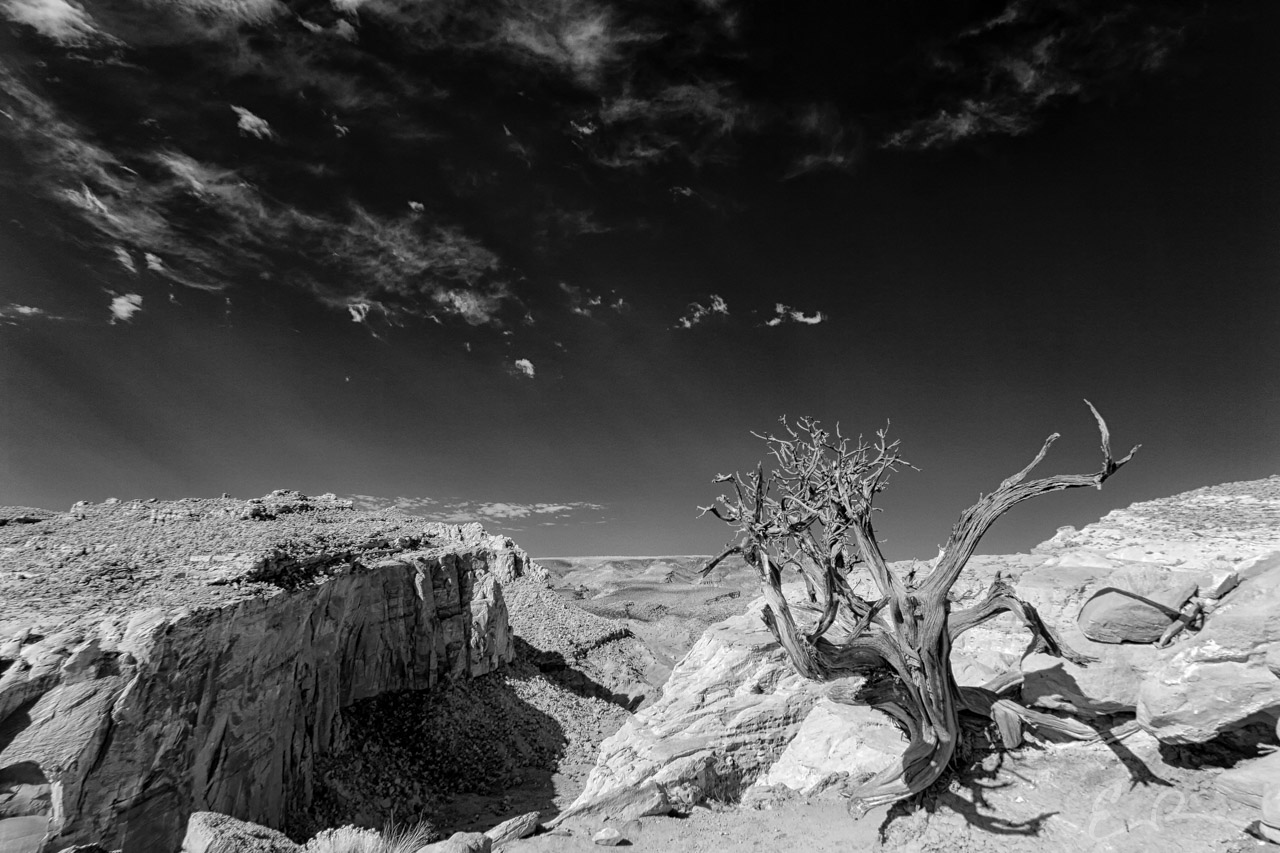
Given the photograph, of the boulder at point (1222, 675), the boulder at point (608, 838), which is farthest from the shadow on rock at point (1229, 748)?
the boulder at point (608, 838)

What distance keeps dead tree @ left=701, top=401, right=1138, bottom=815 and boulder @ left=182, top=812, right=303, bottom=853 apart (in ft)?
31.0

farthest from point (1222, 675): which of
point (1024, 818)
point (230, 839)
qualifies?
point (230, 839)

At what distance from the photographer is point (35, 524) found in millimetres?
22344

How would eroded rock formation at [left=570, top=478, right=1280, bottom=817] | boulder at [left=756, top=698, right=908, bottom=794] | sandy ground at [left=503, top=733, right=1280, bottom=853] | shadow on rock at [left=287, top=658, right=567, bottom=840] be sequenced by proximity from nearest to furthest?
sandy ground at [left=503, top=733, right=1280, bottom=853] → eroded rock formation at [left=570, top=478, right=1280, bottom=817] → boulder at [left=756, top=698, right=908, bottom=794] → shadow on rock at [left=287, top=658, right=567, bottom=840]

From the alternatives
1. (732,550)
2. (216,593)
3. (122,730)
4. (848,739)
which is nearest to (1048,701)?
(848,739)

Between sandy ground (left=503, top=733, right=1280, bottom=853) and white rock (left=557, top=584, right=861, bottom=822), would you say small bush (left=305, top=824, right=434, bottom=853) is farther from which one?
white rock (left=557, top=584, right=861, bottom=822)

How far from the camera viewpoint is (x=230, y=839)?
9.20 meters

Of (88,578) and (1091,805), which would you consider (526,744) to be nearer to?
(88,578)

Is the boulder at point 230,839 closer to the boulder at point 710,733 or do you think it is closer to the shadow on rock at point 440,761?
the boulder at point 710,733

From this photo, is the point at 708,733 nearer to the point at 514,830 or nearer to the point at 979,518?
the point at 514,830

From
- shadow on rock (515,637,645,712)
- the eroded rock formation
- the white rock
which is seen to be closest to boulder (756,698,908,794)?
the eroded rock formation

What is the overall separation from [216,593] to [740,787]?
15998mm

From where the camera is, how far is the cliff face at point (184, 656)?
10.4m

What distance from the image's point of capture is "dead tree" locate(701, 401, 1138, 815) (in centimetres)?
998
